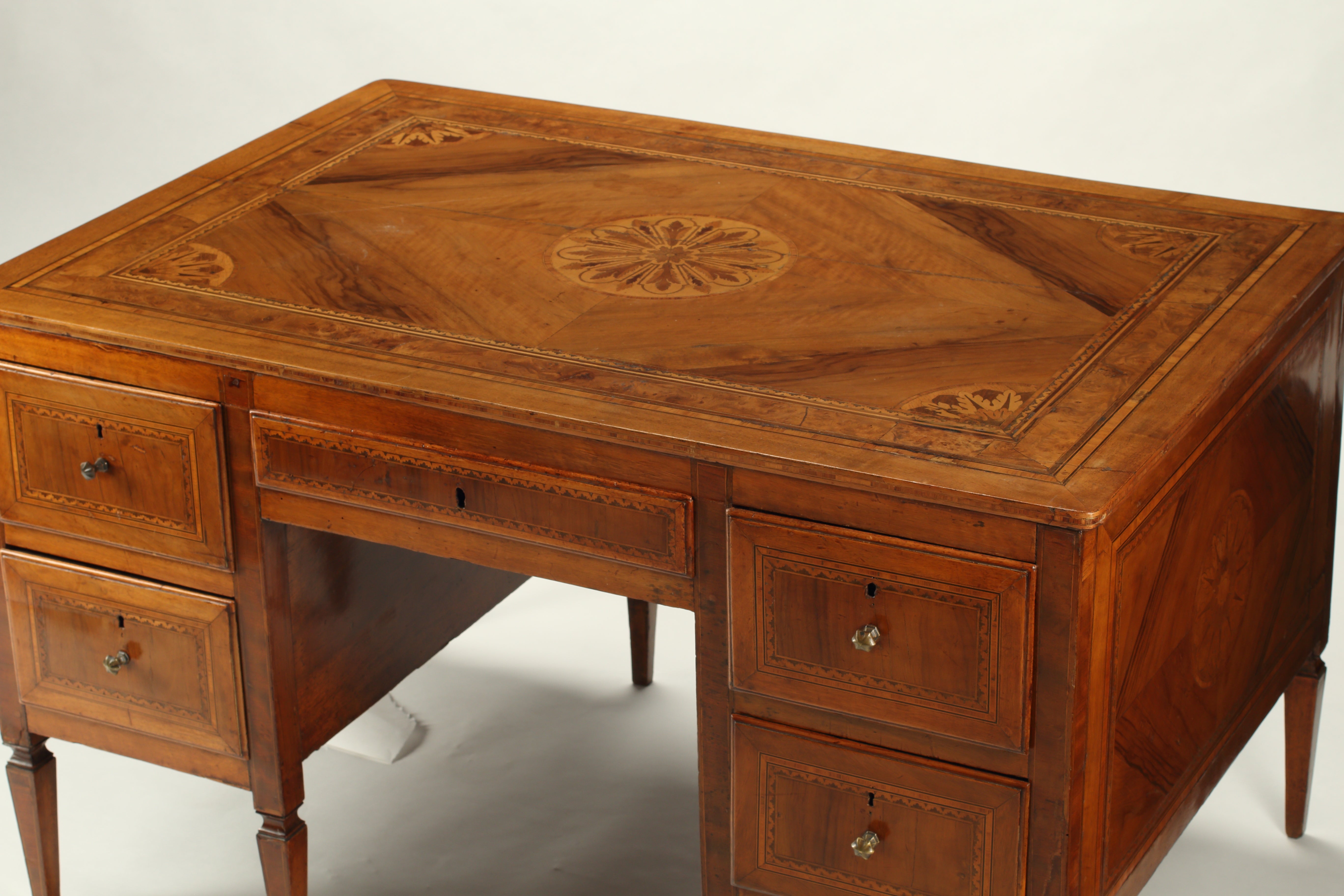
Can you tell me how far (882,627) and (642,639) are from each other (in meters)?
1.37

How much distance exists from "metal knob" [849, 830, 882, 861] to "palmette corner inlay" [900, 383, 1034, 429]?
1.64 feet

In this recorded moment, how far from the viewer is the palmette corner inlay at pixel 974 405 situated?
7.81ft

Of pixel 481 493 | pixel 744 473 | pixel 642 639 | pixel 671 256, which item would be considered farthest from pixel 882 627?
pixel 642 639

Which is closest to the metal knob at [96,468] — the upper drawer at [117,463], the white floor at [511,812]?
the upper drawer at [117,463]

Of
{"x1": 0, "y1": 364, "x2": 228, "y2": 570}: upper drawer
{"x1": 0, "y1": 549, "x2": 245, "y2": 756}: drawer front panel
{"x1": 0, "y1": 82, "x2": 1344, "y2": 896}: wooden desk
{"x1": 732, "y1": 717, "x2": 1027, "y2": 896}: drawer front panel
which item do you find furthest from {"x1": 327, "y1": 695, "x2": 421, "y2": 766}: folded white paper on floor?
{"x1": 732, "y1": 717, "x2": 1027, "y2": 896}: drawer front panel

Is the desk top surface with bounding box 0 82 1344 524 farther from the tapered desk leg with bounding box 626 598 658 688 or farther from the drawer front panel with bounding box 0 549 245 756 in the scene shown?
the tapered desk leg with bounding box 626 598 658 688

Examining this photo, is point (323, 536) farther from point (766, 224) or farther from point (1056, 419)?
point (1056, 419)

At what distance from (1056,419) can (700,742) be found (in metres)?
0.59

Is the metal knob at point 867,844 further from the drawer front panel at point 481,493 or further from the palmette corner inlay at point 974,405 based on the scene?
the palmette corner inlay at point 974,405

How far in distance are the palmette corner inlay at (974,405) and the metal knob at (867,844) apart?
499 millimetres

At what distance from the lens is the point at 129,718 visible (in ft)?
9.47

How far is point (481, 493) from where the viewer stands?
2.53m

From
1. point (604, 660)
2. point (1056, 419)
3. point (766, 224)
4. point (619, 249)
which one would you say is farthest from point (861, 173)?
point (604, 660)

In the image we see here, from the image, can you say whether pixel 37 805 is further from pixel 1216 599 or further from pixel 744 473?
pixel 1216 599
